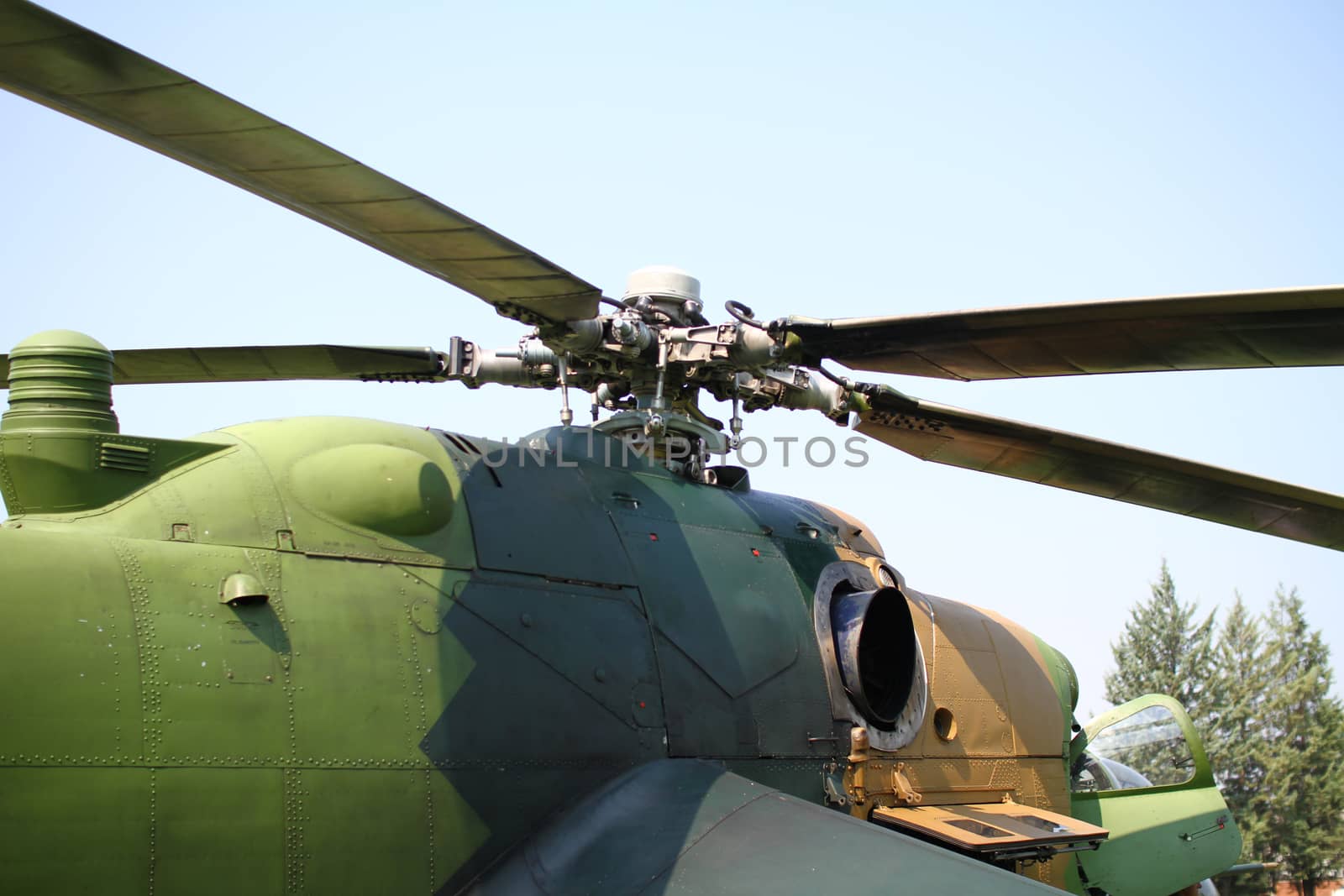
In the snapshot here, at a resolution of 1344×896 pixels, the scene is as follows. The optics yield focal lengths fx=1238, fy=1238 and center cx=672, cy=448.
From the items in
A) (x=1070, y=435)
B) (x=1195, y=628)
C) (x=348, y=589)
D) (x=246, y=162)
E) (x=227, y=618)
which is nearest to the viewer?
(x=246, y=162)

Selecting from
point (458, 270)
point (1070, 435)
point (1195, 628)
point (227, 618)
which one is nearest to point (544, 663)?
point (227, 618)

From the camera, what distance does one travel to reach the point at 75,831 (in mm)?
4152

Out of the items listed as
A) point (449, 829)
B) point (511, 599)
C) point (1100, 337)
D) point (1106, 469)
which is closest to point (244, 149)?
point (511, 599)

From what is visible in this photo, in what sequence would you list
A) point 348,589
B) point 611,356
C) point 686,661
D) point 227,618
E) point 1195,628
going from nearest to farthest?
point 227,618 < point 348,589 < point 686,661 < point 611,356 < point 1195,628

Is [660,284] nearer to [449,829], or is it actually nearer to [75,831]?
[449,829]

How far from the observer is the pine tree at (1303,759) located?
3053cm

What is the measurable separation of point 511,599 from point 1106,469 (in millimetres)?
3878

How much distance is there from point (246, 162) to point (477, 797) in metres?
2.64

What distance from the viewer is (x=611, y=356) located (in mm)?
6609

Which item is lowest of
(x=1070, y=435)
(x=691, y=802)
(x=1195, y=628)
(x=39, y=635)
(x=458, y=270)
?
(x=1195, y=628)

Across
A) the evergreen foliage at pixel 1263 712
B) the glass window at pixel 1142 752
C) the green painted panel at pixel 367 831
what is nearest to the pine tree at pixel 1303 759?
the evergreen foliage at pixel 1263 712

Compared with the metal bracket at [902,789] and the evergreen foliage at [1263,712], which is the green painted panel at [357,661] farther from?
the evergreen foliage at [1263,712]

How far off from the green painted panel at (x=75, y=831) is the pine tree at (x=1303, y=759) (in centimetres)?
3221

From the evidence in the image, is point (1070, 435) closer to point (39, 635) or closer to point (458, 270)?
point (458, 270)
